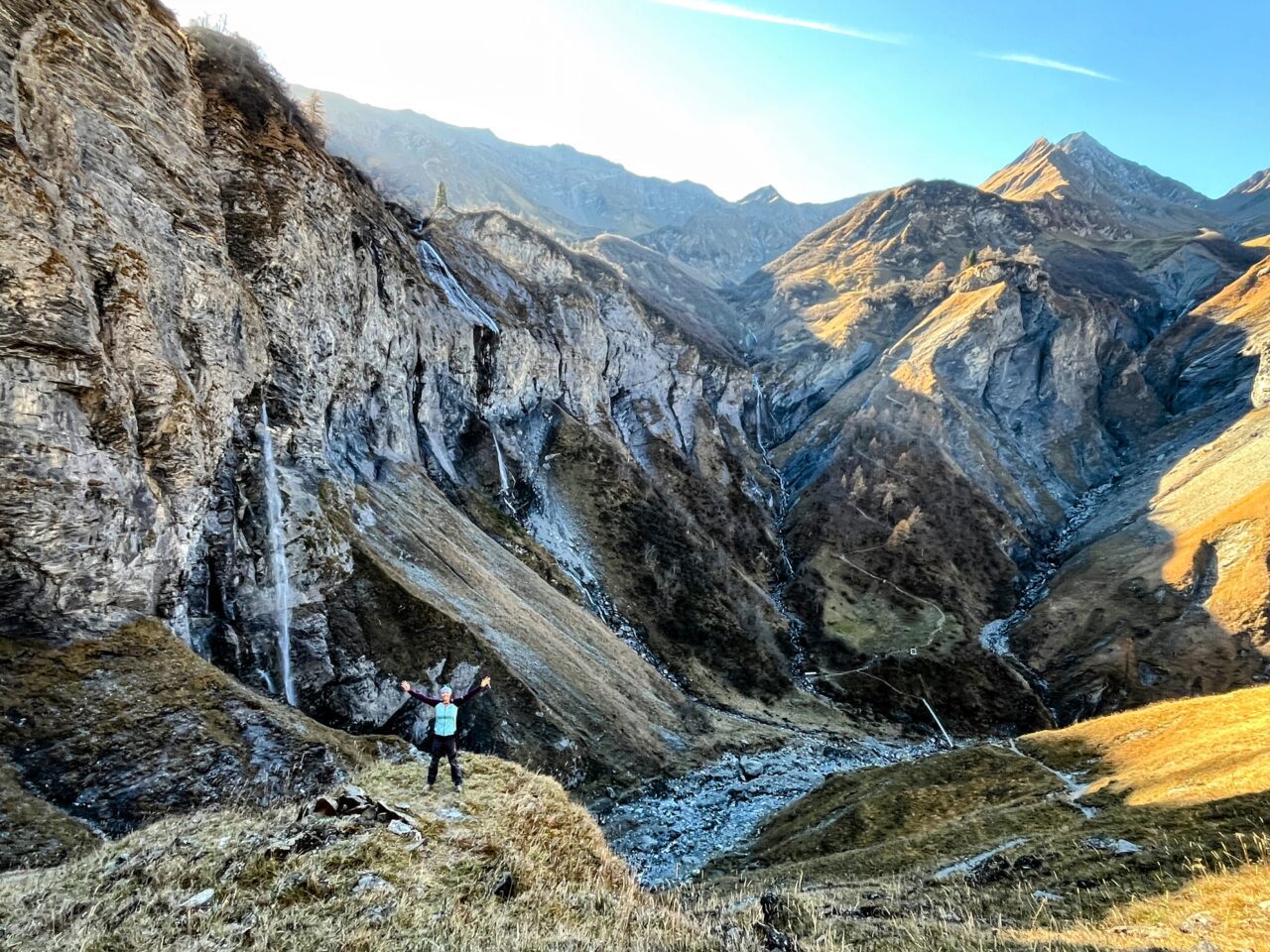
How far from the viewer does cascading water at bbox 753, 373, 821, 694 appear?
3078 inches

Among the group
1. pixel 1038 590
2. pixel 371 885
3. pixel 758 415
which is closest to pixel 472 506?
pixel 371 885

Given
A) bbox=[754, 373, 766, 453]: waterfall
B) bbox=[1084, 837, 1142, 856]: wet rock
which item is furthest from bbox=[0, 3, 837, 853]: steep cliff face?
bbox=[754, 373, 766, 453]: waterfall

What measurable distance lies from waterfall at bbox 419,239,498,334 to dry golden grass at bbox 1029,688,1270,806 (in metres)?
71.6

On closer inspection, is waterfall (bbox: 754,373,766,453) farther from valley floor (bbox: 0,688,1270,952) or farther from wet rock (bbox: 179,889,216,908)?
wet rock (bbox: 179,889,216,908)

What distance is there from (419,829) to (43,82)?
37.3 m

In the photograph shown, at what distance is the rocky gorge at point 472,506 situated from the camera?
23500 mm

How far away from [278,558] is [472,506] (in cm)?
2762

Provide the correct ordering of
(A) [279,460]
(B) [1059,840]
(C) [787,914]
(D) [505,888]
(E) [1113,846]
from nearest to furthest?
(D) [505,888], (C) [787,914], (E) [1113,846], (B) [1059,840], (A) [279,460]

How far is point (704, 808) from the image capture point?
127 ft

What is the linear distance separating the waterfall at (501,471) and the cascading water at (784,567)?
4246cm

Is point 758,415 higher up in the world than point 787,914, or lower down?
higher up

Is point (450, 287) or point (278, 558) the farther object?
point (450, 287)

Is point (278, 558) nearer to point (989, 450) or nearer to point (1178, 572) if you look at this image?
point (1178, 572)

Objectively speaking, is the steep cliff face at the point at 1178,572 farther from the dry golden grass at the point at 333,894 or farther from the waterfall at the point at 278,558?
the dry golden grass at the point at 333,894
